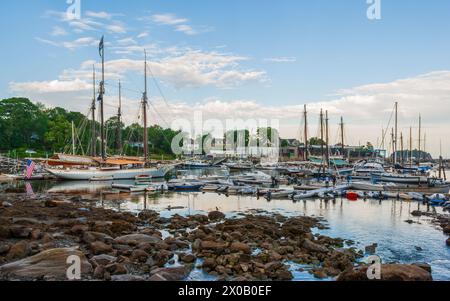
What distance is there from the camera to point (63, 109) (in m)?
123

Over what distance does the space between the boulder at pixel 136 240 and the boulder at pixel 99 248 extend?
1302 mm

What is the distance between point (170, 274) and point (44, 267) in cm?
433

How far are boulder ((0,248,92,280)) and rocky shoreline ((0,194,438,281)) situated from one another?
0.10 ft

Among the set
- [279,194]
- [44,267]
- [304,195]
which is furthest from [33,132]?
[44,267]

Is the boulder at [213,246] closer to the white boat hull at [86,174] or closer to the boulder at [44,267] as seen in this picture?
the boulder at [44,267]

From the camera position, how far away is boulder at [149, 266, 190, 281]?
13.9 metres

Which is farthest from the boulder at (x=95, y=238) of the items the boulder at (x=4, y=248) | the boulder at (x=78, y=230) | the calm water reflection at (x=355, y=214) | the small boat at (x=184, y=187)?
the small boat at (x=184, y=187)

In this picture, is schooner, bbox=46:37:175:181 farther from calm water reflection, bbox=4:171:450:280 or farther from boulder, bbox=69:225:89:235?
boulder, bbox=69:225:89:235

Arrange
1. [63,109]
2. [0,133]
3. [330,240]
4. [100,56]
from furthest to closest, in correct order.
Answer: [63,109] < [0,133] < [100,56] < [330,240]

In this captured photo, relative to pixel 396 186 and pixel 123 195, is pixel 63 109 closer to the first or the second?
pixel 123 195

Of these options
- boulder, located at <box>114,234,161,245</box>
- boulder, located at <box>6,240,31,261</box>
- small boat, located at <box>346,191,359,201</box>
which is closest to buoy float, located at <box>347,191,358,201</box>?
small boat, located at <box>346,191,359,201</box>

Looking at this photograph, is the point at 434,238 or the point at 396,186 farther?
the point at 396,186
